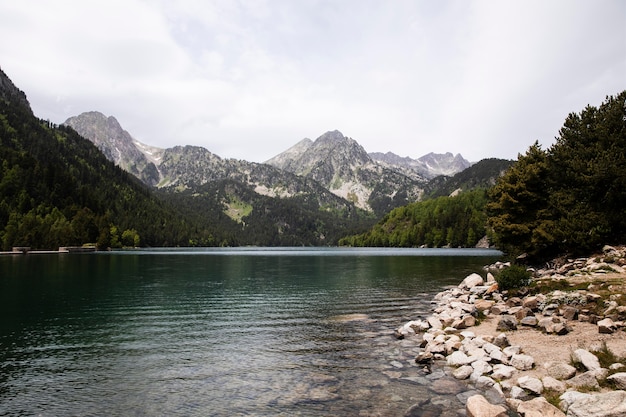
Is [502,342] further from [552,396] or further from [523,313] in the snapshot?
[523,313]

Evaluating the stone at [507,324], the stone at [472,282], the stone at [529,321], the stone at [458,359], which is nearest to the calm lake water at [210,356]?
the stone at [458,359]

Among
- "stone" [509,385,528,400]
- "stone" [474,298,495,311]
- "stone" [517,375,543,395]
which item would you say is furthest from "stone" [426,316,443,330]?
"stone" [509,385,528,400]

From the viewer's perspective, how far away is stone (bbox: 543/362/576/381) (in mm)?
17797

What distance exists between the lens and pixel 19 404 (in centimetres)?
1730

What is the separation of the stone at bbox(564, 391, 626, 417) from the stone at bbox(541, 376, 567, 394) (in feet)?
6.84

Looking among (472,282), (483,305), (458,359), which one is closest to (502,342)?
(458,359)

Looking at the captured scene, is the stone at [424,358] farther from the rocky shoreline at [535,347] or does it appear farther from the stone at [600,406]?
the stone at [600,406]

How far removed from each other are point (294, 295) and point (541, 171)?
4731cm

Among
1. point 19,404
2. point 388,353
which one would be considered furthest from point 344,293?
point 19,404

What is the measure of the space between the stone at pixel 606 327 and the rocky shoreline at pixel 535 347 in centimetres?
6

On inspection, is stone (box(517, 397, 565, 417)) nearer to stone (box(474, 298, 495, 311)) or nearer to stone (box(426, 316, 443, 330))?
stone (box(426, 316, 443, 330))

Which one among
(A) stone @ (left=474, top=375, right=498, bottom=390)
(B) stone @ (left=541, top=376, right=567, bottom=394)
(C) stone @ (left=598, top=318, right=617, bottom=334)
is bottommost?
(A) stone @ (left=474, top=375, right=498, bottom=390)

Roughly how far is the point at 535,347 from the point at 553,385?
6507mm

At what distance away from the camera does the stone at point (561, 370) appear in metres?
17.8
